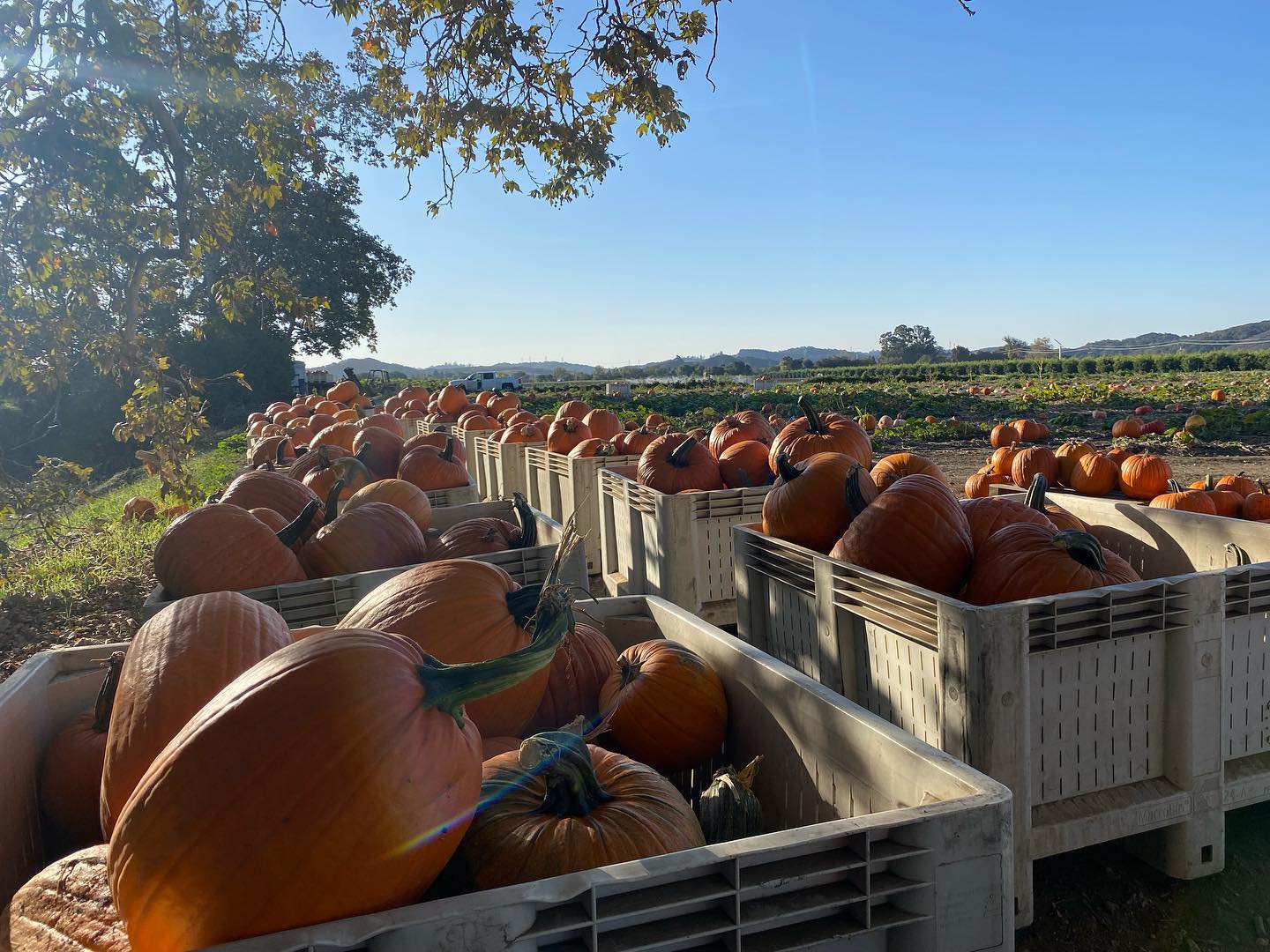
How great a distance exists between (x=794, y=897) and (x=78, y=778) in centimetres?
176

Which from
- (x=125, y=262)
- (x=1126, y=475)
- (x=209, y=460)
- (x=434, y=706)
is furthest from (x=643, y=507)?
(x=209, y=460)

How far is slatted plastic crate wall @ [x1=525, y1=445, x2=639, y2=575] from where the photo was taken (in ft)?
22.3

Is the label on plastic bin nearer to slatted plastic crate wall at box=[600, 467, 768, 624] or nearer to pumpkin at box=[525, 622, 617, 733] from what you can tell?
pumpkin at box=[525, 622, 617, 733]

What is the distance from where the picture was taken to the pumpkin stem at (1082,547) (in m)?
2.64

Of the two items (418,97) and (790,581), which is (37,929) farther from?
(418,97)

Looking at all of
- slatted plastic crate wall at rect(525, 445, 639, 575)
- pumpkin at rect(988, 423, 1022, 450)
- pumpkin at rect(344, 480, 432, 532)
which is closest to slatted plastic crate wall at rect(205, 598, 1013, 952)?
pumpkin at rect(344, 480, 432, 532)

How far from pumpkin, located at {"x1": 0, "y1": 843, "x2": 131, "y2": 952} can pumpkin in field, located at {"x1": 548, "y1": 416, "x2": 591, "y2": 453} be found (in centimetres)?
670

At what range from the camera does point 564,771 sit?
1.41 meters

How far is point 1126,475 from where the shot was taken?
5902 millimetres

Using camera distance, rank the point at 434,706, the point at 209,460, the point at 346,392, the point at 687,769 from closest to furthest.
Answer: the point at 434,706, the point at 687,769, the point at 346,392, the point at 209,460

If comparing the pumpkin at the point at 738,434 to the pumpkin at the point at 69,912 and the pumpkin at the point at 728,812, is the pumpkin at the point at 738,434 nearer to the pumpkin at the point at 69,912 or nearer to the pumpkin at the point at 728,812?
the pumpkin at the point at 728,812

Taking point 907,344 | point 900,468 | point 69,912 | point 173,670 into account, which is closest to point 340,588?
point 173,670

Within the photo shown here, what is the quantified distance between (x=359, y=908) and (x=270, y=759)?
240 millimetres

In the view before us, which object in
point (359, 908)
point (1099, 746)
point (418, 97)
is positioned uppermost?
point (418, 97)
